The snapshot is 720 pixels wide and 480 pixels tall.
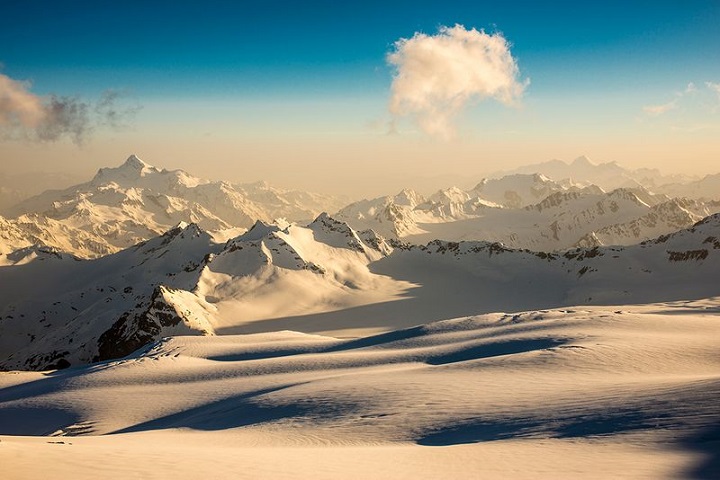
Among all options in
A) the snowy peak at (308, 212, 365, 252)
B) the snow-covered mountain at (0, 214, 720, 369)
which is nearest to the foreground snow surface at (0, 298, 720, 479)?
the snow-covered mountain at (0, 214, 720, 369)

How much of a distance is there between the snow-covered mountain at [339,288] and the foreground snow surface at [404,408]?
6477 cm

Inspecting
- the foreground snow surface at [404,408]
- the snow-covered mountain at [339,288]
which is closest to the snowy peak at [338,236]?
the snow-covered mountain at [339,288]

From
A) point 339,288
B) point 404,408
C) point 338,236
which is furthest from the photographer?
point 338,236

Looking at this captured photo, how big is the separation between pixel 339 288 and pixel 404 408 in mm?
136830

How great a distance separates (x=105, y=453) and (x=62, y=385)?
3940cm

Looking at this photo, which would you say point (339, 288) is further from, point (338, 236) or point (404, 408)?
point (404, 408)

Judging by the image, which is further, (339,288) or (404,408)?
(339,288)

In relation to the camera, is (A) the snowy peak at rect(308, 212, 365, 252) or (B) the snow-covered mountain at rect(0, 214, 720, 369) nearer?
(B) the snow-covered mountain at rect(0, 214, 720, 369)

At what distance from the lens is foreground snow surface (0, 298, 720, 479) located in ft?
62.0

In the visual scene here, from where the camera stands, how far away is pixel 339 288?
166 m

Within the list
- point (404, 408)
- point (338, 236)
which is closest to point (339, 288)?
point (338, 236)

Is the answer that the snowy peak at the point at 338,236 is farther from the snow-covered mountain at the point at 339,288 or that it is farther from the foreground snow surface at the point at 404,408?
the foreground snow surface at the point at 404,408

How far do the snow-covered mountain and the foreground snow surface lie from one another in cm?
6477

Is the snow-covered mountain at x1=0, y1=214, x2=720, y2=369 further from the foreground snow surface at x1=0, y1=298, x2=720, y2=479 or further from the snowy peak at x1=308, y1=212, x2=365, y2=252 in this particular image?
the foreground snow surface at x1=0, y1=298, x2=720, y2=479
